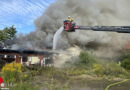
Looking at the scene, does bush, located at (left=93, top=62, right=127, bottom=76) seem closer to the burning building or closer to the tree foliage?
the burning building

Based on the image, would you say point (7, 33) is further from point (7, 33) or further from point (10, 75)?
point (10, 75)

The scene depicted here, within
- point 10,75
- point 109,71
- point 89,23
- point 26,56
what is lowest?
point 109,71

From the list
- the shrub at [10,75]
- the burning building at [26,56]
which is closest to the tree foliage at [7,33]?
the burning building at [26,56]

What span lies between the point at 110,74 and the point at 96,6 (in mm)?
7687

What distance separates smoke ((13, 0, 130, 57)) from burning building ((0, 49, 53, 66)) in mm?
1174

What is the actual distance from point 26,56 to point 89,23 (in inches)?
346

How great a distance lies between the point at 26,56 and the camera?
692 inches

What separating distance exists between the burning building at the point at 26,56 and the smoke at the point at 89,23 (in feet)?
3.85

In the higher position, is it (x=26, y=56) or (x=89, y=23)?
(x=89, y=23)

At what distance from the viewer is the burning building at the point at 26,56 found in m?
16.3

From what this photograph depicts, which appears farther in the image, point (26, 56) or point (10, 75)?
point (26, 56)

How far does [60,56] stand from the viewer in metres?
16.1

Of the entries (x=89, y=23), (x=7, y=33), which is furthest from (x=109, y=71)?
(x=7, y=33)

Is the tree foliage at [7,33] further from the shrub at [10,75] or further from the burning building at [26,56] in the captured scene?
the shrub at [10,75]
